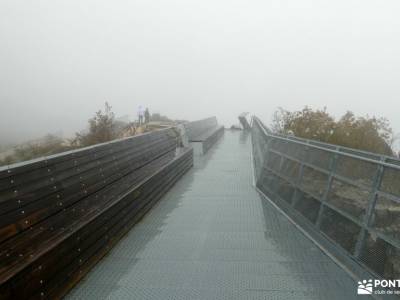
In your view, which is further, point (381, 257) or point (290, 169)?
point (290, 169)

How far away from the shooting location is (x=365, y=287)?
4.00 m

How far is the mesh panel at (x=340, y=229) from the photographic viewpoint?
15.1ft

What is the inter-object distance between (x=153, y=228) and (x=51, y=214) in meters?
2.26

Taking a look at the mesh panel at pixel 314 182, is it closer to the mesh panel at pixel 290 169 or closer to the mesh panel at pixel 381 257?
the mesh panel at pixel 290 169

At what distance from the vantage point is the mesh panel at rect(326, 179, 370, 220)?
455 cm

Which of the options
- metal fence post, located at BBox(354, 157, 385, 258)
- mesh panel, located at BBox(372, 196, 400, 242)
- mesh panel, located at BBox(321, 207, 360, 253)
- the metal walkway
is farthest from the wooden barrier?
mesh panel, located at BBox(372, 196, 400, 242)

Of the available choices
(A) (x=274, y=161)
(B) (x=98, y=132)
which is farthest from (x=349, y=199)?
(B) (x=98, y=132)

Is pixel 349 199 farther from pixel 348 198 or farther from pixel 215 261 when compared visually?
pixel 215 261

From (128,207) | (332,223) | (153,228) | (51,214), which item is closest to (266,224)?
(332,223)

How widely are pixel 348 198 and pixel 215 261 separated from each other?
171 centimetres

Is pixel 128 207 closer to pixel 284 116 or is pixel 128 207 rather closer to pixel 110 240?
pixel 110 240

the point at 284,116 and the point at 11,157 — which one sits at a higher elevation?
the point at 284,116

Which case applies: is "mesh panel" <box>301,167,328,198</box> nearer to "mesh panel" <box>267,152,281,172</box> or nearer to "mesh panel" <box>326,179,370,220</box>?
"mesh panel" <box>326,179,370,220</box>

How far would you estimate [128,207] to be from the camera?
18.9ft
